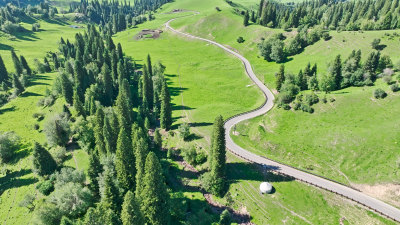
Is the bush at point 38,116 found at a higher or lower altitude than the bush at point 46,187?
higher

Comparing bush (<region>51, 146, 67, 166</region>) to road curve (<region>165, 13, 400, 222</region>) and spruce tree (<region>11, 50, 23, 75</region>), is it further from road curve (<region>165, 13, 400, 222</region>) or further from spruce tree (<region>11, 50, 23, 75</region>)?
spruce tree (<region>11, 50, 23, 75</region>)

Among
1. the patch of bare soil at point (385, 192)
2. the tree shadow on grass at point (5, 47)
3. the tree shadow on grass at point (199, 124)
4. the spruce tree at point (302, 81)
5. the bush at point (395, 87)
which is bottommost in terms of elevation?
the tree shadow on grass at point (199, 124)

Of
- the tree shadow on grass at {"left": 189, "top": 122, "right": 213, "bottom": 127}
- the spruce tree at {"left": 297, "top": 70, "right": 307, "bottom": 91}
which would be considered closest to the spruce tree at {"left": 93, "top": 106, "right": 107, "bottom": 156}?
the tree shadow on grass at {"left": 189, "top": 122, "right": 213, "bottom": 127}

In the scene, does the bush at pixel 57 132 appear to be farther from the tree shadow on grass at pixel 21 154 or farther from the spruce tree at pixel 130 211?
the spruce tree at pixel 130 211

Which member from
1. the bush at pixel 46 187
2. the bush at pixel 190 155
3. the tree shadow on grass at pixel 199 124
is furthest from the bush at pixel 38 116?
the bush at pixel 190 155

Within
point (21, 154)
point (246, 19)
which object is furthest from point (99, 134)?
point (246, 19)

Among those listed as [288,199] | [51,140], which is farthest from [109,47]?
[288,199]

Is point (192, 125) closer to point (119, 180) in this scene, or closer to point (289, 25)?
point (119, 180)
